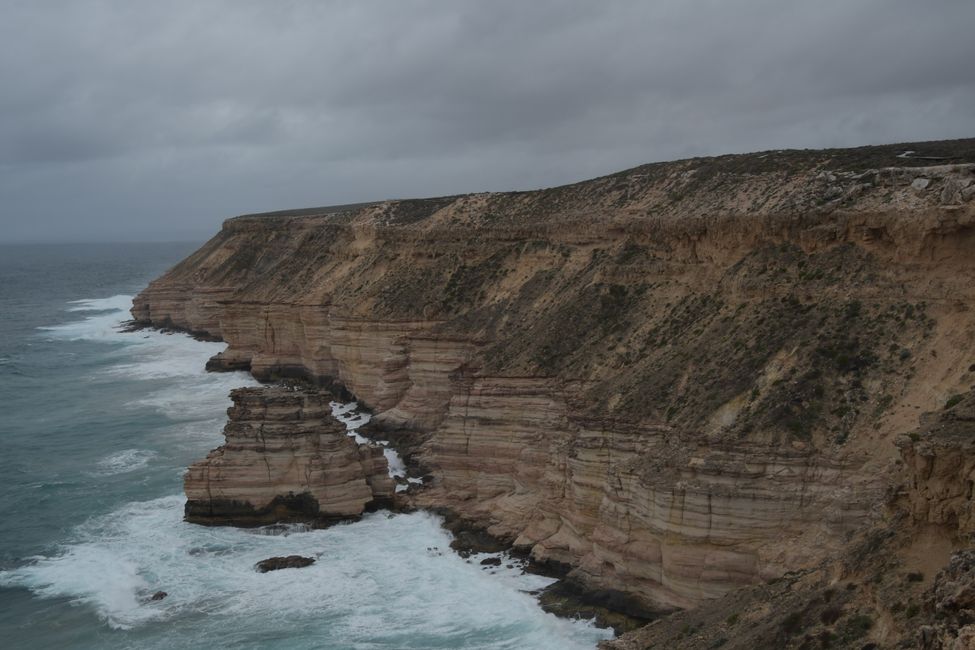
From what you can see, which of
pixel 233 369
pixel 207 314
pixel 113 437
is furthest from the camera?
pixel 207 314

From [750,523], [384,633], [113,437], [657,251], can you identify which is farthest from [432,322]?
[750,523]

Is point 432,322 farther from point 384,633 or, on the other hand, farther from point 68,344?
point 68,344

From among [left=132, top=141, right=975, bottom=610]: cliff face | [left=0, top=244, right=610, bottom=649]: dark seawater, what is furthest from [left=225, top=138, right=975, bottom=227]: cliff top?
[left=0, top=244, right=610, bottom=649]: dark seawater

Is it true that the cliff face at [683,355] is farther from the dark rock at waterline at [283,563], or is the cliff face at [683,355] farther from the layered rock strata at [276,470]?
the dark rock at waterline at [283,563]

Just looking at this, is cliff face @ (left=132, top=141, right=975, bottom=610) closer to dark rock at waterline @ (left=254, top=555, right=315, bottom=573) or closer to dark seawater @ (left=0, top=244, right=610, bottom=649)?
dark seawater @ (left=0, top=244, right=610, bottom=649)

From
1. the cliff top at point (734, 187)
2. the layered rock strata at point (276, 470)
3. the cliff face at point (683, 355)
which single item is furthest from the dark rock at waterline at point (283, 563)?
the cliff top at point (734, 187)

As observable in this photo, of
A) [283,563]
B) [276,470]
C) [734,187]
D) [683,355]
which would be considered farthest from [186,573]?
[734,187]
